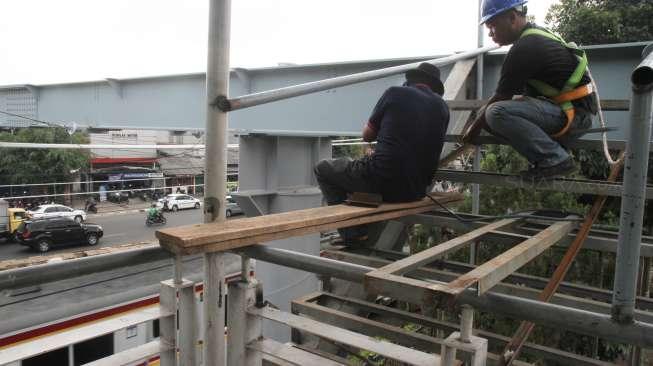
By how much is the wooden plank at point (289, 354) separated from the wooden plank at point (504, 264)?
0.86 metres

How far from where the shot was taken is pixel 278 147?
25.9 feet

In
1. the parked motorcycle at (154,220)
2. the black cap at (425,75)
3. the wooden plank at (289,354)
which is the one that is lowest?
the parked motorcycle at (154,220)

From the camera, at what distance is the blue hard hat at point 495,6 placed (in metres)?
3.64

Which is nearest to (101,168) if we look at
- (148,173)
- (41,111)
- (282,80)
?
(148,173)

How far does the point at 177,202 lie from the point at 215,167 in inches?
1287

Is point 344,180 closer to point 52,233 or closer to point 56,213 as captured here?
point 52,233

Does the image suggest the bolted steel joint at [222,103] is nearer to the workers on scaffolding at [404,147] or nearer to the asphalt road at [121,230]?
the workers on scaffolding at [404,147]

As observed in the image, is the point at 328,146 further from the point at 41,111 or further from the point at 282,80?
the point at 41,111

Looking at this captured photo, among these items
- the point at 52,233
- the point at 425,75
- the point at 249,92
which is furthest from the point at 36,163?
the point at 425,75

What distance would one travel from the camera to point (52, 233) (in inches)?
898

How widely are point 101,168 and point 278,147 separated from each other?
3127 centimetres

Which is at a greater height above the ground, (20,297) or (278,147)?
(278,147)

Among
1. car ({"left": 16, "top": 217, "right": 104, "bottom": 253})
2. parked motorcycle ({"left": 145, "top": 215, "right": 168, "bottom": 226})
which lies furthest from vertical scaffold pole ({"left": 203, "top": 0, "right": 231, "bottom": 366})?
parked motorcycle ({"left": 145, "top": 215, "right": 168, "bottom": 226})

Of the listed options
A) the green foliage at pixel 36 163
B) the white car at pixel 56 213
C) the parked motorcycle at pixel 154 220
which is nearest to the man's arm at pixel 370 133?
the white car at pixel 56 213
